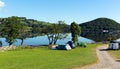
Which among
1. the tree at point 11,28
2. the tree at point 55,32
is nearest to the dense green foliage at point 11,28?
the tree at point 11,28

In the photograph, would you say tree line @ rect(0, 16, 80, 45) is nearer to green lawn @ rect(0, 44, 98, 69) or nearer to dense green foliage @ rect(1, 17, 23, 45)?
dense green foliage @ rect(1, 17, 23, 45)

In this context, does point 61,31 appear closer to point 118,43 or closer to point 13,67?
point 118,43

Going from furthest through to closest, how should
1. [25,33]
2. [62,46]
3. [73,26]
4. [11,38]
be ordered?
1. [25,33]
2. [73,26]
3. [11,38]
4. [62,46]

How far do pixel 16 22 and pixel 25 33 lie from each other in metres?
14.5

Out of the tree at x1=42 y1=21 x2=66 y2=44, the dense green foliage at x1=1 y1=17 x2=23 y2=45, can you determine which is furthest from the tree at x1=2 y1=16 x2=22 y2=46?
the tree at x1=42 y1=21 x2=66 y2=44

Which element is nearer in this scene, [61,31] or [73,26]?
[73,26]

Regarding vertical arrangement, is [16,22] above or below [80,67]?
→ above

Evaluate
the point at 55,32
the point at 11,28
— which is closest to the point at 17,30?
the point at 11,28

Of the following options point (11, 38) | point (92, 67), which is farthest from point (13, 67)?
point (11, 38)

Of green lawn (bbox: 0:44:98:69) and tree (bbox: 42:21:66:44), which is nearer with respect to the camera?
green lawn (bbox: 0:44:98:69)

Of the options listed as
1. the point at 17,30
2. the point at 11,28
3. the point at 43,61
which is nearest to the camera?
the point at 43,61

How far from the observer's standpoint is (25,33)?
105438 mm

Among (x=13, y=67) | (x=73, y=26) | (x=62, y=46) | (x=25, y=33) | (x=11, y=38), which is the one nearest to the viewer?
(x=13, y=67)

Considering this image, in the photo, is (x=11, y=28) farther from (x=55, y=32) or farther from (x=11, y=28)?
(x=55, y=32)
